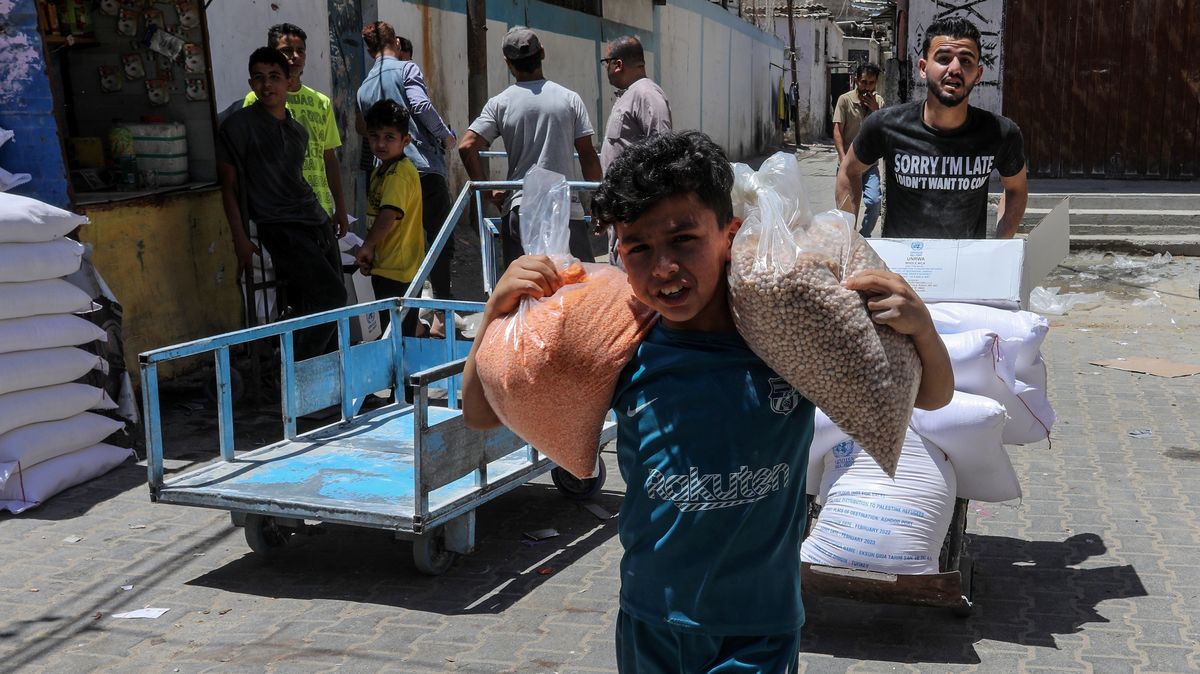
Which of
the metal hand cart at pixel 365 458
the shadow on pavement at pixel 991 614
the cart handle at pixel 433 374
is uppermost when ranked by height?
the cart handle at pixel 433 374

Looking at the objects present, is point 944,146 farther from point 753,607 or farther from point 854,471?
point 753,607

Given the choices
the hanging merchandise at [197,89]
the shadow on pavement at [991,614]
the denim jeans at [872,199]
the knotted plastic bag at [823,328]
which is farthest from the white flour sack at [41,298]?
the denim jeans at [872,199]

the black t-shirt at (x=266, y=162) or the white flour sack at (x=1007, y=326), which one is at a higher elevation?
the black t-shirt at (x=266, y=162)

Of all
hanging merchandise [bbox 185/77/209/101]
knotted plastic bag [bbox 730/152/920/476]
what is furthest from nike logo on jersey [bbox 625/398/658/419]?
hanging merchandise [bbox 185/77/209/101]

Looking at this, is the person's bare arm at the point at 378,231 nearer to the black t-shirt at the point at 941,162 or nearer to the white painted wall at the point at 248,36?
the white painted wall at the point at 248,36

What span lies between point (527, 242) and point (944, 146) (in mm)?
2589

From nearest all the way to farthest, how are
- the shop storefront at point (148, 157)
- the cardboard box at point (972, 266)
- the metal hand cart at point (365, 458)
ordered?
the cardboard box at point (972, 266) < the metal hand cart at point (365, 458) < the shop storefront at point (148, 157)

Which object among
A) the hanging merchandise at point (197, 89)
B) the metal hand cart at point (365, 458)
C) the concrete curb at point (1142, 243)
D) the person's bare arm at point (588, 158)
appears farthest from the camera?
the concrete curb at point (1142, 243)

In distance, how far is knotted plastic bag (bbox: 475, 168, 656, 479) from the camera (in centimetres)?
208

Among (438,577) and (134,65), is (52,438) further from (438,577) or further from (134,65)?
(134,65)

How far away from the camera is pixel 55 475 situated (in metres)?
5.31

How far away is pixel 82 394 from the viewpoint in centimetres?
543

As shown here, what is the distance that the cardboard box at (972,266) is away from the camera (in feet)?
13.1

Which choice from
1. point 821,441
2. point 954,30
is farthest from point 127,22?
point 821,441
